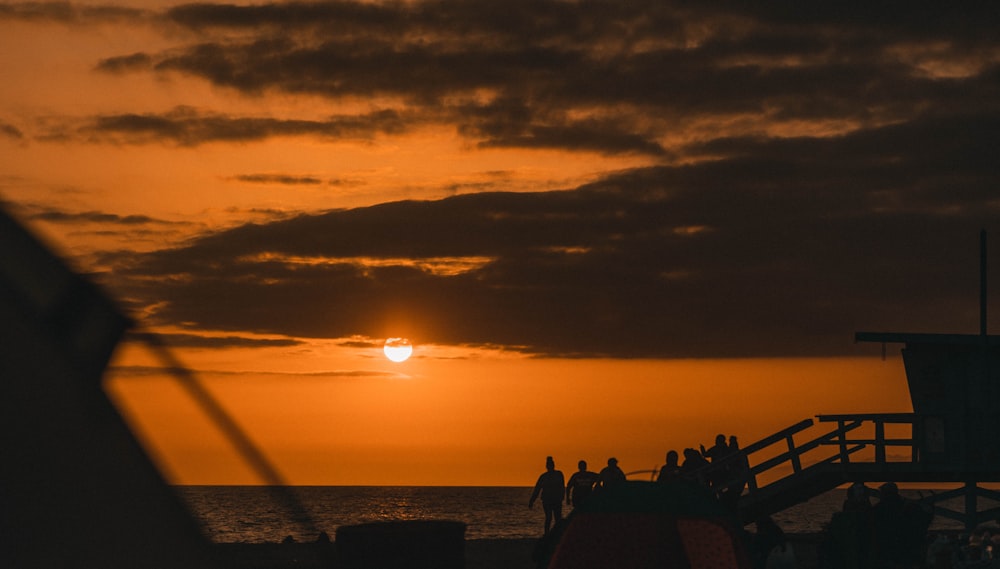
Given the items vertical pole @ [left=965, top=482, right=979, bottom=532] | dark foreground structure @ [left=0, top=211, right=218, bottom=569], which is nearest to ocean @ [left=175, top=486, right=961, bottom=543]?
vertical pole @ [left=965, top=482, right=979, bottom=532]

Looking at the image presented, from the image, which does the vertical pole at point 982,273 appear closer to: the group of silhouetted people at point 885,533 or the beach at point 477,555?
the beach at point 477,555

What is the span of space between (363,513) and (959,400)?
4021 inches

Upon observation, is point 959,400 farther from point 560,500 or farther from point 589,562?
point 589,562

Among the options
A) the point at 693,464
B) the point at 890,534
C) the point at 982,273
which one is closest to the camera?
the point at 890,534

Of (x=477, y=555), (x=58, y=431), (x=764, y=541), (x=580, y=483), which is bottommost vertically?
(x=58, y=431)

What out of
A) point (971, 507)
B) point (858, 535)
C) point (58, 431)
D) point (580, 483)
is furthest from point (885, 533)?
point (971, 507)

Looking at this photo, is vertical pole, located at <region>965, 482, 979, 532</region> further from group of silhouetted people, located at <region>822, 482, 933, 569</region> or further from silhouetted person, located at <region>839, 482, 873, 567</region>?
silhouetted person, located at <region>839, 482, 873, 567</region>

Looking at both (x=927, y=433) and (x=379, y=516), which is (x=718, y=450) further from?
(x=379, y=516)

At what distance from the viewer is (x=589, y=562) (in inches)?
605

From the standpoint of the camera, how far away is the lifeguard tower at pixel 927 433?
89.3 ft

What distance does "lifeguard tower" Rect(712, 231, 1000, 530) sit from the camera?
27219 mm

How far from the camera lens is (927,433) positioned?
28.4 m

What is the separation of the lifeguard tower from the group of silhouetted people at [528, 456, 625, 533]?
3179 mm

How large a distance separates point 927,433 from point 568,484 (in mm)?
9082
